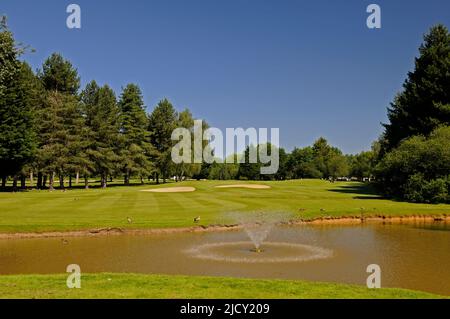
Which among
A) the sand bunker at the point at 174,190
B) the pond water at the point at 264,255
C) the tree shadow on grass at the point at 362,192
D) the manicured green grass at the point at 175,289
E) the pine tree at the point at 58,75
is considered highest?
the pine tree at the point at 58,75

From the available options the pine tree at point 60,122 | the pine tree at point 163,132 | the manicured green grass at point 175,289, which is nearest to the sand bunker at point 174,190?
the pine tree at point 60,122

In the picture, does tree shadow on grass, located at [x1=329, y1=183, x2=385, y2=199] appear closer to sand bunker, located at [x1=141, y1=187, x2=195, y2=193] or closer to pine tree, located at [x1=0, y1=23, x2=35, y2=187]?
sand bunker, located at [x1=141, y1=187, x2=195, y2=193]

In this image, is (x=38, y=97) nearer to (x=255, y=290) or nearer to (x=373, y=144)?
(x=255, y=290)

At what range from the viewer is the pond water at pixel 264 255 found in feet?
60.0

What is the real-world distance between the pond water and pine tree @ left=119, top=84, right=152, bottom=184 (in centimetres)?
5465

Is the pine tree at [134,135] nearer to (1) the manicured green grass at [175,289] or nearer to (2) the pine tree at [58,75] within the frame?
(2) the pine tree at [58,75]

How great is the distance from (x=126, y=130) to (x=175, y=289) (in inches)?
2931

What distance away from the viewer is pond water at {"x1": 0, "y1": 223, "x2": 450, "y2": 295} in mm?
18281

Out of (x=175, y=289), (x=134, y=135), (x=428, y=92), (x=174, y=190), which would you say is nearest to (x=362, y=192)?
(x=428, y=92)

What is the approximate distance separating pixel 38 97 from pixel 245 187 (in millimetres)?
36320

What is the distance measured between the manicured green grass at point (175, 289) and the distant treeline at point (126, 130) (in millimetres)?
32050

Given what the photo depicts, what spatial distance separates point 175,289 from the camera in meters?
13.8

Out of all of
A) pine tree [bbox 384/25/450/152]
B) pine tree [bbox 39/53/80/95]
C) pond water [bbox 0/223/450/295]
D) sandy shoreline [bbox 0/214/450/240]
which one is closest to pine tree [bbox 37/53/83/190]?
pine tree [bbox 39/53/80/95]

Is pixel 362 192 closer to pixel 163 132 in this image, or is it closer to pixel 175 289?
pixel 163 132
